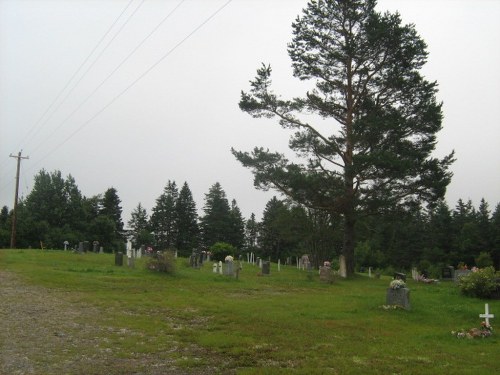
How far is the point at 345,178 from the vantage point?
91.5ft

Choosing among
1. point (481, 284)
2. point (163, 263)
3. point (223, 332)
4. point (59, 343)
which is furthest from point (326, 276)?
point (59, 343)

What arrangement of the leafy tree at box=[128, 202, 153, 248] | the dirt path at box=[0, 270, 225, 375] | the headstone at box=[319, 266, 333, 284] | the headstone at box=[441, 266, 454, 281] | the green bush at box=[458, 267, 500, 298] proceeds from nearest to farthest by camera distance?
the dirt path at box=[0, 270, 225, 375] < the green bush at box=[458, 267, 500, 298] < the headstone at box=[319, 266, 333, 284] < the headstone at box=[441, 266, 454, 281] < the leafy tree at box=[128, 202, 153, 248]

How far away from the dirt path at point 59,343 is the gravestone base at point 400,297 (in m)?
7.93

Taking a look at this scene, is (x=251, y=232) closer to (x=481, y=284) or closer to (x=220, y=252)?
(x=220, y=252)

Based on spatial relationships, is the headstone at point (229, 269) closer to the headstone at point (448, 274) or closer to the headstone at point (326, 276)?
the headstone at point (326, 276)

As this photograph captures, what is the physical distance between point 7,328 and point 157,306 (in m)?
4.31

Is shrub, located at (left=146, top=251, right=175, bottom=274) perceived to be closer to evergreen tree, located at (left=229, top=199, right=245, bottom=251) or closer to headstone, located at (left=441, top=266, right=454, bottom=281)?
headstone, located at (left=441, top=266, right=454, bottom=281)

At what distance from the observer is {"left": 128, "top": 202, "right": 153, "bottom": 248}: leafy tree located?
7988 cm

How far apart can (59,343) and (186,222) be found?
74.7 m

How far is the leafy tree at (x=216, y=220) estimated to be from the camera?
81.4 meters

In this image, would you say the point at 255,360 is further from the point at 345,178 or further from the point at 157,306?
the point at 345,178

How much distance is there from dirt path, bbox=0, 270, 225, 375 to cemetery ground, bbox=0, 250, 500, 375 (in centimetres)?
2

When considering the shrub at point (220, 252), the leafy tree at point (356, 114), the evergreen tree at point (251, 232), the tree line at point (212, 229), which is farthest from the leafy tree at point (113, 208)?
the leafy tree at point (356, 114)

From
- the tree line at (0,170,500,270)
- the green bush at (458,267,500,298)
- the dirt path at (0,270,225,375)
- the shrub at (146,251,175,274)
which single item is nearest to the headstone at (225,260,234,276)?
the shrub at (146,251,175,274)
